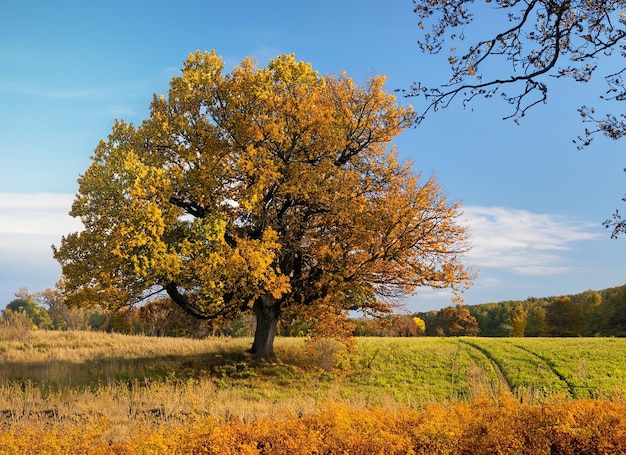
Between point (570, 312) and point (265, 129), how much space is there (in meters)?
58.3

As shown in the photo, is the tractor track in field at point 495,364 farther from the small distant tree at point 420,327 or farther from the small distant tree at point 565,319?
the small distant tree at point 565,319

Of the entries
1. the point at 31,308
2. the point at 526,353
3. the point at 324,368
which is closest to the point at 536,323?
the point at 526,353

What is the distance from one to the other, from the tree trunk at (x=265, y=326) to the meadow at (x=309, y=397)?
62 cm

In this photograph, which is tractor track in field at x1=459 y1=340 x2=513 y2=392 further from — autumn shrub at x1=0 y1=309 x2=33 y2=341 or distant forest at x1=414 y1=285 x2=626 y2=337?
distant forest at x1=414 y1=285 x2=626 y2=337

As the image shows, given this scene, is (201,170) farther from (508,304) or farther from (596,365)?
(508,304)

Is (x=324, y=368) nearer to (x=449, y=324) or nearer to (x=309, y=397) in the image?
(x=309, y=397)

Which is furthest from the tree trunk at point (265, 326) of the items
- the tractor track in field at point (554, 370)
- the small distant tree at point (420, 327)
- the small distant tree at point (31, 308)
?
the small distant tree at point (420, 327)

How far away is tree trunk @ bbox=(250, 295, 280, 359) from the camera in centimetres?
2038

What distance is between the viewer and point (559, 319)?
6353 cm

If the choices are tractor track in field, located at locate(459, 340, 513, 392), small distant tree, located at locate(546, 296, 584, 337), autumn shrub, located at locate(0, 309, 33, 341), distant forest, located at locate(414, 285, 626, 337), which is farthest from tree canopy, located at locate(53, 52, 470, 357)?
small distant tree, located at locate(546, 296, 584, 337)

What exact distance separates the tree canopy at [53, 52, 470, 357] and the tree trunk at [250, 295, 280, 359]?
0.28 ft

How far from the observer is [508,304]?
79.4 meters

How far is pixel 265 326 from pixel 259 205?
568 centimetres

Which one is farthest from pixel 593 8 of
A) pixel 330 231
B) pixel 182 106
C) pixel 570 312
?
pixel 570 312
